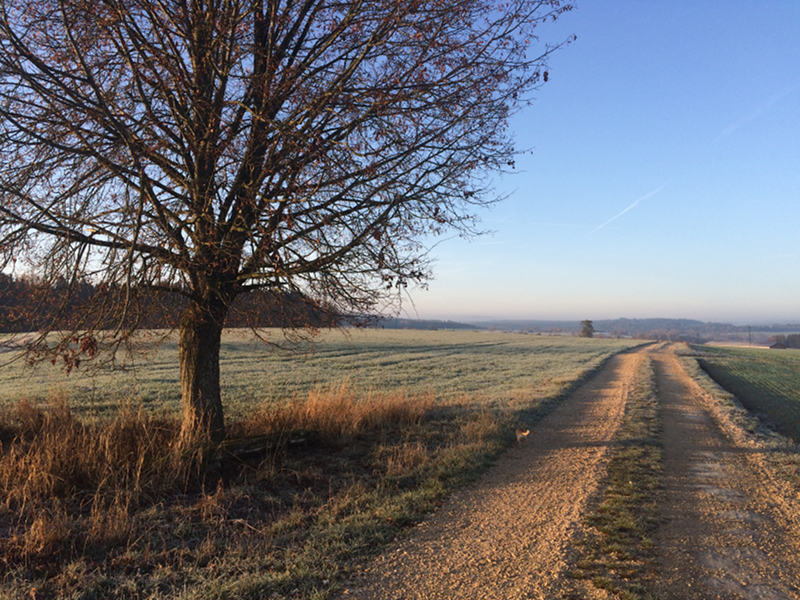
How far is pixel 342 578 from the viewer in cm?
443

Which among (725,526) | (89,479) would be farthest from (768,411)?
(89,479)

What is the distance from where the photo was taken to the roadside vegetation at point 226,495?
441cm

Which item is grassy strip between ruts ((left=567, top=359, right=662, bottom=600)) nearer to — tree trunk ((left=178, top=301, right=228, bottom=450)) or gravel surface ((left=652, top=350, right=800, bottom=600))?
gravel surface ((left=652, top=350, right=800, bottom=600))

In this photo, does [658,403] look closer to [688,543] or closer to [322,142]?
[688,543]

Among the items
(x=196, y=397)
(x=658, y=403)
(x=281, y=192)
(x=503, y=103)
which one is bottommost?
(x=658, y=403)

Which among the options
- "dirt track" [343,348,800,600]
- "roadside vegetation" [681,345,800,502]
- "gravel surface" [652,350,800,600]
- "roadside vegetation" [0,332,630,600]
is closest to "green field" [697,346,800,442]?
"roadside vegetation" [681,345,800,502]

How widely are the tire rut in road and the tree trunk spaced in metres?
4.19

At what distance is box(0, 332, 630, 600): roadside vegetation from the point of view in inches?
174

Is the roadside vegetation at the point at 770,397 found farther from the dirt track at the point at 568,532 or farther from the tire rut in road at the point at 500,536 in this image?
the tire rut in road at the point at 500,536

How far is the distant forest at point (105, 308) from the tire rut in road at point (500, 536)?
11.8 feet

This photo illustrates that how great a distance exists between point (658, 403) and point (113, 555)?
54.2 ft

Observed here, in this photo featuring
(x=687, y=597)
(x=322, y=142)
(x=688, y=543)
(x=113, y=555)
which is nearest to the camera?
(x=687, y=597)

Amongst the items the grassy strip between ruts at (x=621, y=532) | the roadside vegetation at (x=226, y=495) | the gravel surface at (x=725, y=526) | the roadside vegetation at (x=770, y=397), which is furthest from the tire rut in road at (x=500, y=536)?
the roadside vegetation at (x=770, y=397)

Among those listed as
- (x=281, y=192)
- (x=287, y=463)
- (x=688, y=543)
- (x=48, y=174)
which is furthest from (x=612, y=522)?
(x=48, y=174)
